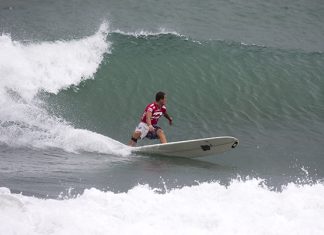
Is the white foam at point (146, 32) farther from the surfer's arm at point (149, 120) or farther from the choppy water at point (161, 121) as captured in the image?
the surfer's arm at point (149, 120)

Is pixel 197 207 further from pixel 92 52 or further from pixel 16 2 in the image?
pixel 16 2

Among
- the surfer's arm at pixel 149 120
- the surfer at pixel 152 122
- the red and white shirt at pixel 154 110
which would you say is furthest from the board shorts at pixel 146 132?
the surfer's arm at pixel 149 120

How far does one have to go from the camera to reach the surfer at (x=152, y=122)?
1123 cm

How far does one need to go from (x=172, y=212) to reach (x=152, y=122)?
4.61m

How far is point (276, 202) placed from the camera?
7.72m

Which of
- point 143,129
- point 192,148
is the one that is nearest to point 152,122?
point 143,129

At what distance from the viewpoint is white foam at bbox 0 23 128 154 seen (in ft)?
37.8

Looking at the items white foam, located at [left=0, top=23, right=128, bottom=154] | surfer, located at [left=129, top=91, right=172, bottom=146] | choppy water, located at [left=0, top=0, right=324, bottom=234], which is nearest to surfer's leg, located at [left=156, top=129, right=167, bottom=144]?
surfer, located at [left=129, top=91, right=172, bottom=146]

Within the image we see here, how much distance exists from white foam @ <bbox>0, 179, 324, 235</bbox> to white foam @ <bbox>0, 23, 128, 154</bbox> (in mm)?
3945

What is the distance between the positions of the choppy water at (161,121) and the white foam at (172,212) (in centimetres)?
2

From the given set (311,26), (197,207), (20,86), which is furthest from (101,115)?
(311,26)

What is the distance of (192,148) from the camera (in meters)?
11.3

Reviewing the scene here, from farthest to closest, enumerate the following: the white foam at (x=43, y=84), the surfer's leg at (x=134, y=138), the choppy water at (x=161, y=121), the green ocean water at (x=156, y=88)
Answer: the surfer's leg at (x=134, y=138) → the white foam at (x=43, y=84) → the green ocean water at (x=156, y=88) → the choppy water at (x=161, y=121)

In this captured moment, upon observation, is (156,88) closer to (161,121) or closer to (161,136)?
(161,121)
